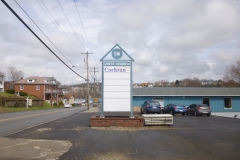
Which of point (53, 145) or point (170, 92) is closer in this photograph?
point (53, 145)

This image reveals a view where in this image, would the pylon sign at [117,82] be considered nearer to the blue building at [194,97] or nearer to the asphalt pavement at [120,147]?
the asphalt pavement at [120,147]

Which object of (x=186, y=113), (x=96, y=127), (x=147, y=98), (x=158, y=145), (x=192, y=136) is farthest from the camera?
(x=147, y=98)

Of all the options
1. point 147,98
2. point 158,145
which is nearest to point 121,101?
point 158,145

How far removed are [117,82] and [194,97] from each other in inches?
1084

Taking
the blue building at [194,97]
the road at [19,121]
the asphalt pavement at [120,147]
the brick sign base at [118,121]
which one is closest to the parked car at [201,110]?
the blue building at [194,97]

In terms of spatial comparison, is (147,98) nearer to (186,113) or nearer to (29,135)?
(186,113)

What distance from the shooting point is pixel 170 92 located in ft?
137

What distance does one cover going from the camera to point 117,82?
54.6ft

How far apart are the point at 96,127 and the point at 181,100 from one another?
2812 cm

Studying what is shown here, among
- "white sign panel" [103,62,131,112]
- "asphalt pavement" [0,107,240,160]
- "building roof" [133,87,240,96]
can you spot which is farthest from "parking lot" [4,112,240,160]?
"building roof" [133,87,240,96]

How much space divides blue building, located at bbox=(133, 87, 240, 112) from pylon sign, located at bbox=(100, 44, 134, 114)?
80.4 feet

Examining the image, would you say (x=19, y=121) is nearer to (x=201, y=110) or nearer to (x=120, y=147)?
(x=120, y=147)

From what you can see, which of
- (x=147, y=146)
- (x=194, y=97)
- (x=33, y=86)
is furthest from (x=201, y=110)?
(x=33, y=86)

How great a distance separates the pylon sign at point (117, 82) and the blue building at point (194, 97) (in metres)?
24.5
